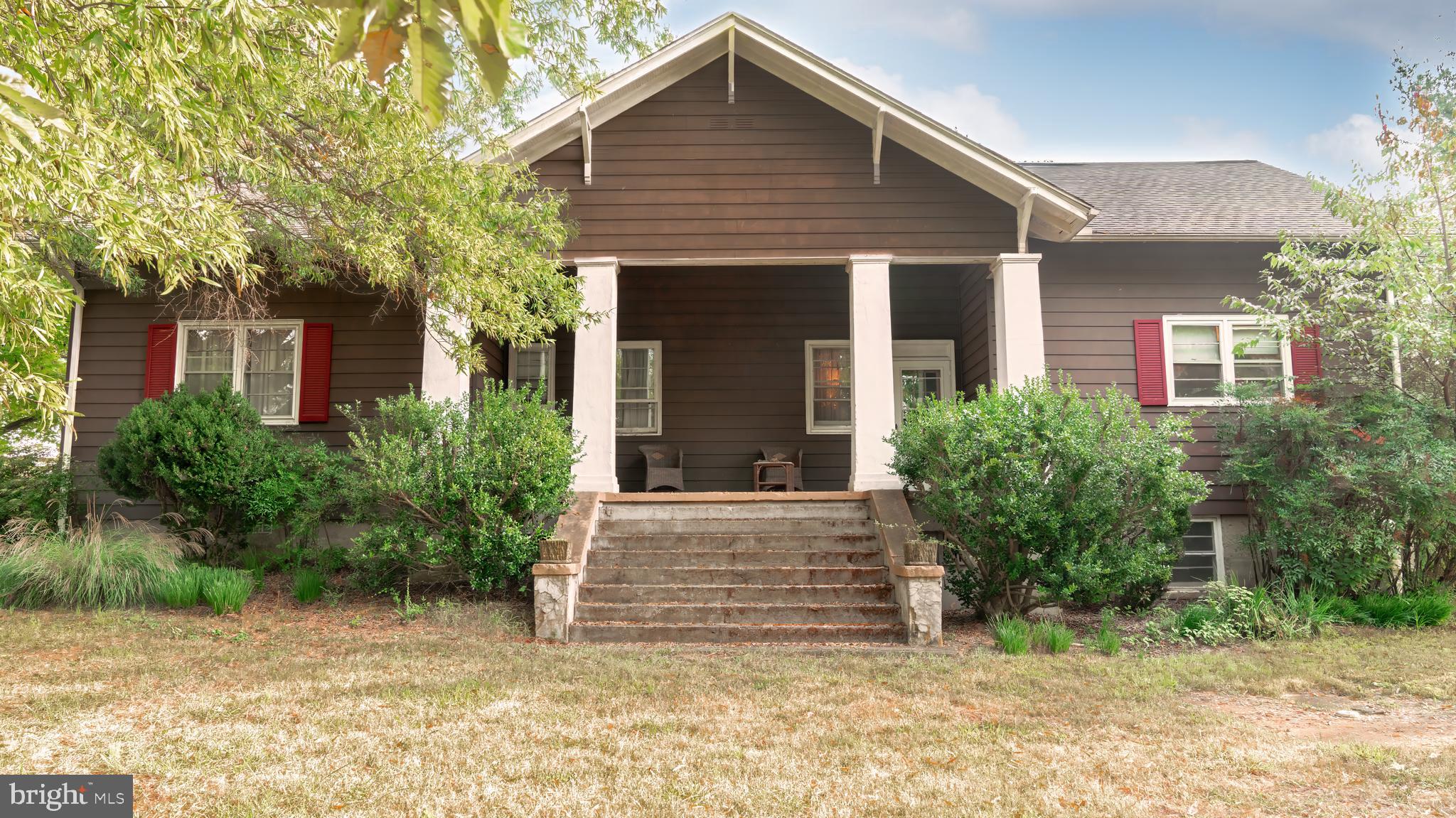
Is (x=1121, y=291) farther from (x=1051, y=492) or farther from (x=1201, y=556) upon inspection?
(x=1051, y=492)

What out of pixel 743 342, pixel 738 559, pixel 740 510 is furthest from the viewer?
pixel 743 342

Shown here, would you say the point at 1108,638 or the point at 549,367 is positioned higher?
the point at 549,367

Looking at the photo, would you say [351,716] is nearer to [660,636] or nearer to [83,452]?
[660,636]

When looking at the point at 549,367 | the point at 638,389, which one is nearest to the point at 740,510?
the point at 638,389

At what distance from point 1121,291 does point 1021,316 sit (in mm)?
1628

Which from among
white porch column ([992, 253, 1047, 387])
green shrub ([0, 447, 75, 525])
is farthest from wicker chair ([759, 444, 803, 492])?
green shrub ([0, 447, 75, 525])

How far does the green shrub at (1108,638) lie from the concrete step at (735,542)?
6.33 ft

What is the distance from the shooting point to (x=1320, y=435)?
8336mm

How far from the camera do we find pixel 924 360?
12055 millimetres

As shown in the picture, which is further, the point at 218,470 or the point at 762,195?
the point at 762,195

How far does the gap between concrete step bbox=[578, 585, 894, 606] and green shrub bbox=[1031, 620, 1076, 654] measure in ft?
3.73

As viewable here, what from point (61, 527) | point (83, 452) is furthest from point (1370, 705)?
point (83, 452)

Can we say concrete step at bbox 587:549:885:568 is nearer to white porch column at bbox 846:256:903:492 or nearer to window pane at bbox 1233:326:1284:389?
white porch column at bbox 846:256:903:492

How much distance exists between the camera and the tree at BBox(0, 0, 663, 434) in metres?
3.64
